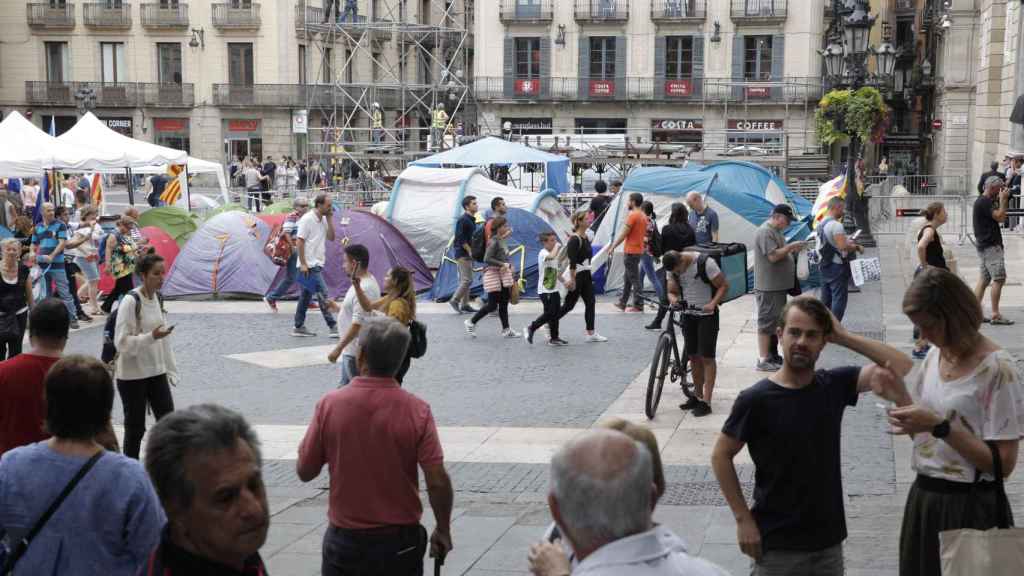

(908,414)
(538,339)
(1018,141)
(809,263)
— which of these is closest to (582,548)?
(908,414)

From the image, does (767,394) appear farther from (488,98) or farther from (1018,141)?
(488,98)

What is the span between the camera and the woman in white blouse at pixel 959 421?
442 centimetres

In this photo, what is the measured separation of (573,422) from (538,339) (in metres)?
5.01

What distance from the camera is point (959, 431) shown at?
432 cm

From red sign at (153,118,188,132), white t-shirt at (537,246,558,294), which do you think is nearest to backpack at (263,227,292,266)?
white t-shirt at (537,246,558,294)

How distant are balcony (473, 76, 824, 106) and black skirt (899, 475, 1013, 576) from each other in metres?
47.4

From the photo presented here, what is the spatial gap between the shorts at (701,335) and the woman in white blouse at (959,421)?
6422 mm

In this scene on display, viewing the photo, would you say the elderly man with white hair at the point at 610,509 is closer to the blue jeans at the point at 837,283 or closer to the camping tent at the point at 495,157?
the blue jeans at the point at 837,283

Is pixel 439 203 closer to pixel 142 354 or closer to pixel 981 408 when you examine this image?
pixel 142 354

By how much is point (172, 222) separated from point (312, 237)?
633cm

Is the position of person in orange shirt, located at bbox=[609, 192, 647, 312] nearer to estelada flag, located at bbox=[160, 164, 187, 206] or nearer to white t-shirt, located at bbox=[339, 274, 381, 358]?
white t-shirt, located at bbox=[339, 274, 381, 358]

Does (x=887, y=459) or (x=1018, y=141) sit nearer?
(x=887, y=459)

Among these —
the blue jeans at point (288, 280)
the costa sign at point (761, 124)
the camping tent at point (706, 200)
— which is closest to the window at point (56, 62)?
the costa sign at point (761, 124)

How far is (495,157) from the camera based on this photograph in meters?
27.8
